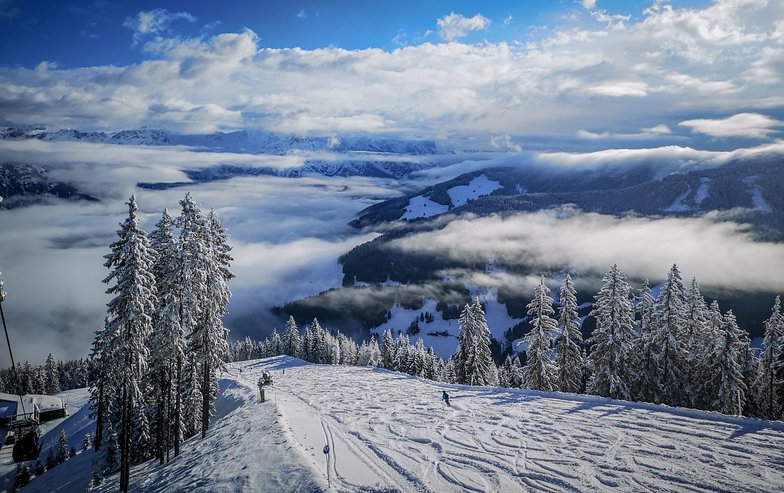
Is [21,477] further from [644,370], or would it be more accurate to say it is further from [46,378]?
[46,378]

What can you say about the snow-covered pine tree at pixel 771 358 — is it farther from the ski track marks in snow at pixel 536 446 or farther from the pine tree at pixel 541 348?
the ski track marks in snow at pixel 536 446

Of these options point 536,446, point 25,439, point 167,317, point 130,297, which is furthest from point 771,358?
point 25,439

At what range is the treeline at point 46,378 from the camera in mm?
101812

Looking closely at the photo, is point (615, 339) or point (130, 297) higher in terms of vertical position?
point (130, 297)

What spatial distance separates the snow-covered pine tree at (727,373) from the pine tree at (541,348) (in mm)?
13893

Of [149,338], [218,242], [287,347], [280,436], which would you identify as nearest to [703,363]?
[280,436]

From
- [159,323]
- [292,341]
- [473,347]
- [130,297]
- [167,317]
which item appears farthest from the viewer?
[292,341]

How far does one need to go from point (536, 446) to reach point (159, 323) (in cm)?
2386

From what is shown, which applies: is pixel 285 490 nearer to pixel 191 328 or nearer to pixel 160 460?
pixel 191 328

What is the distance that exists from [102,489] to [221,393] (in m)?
18.5

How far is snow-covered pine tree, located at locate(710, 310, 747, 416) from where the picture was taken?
38.7 meters

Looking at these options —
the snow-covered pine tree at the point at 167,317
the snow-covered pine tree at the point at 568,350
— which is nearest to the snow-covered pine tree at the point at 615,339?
the snow-covered pine tree at the point at 568,350

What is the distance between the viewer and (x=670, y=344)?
3931 centimetres

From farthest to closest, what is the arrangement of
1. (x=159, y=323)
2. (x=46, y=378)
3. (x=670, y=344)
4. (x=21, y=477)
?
(x=46, y=378) < (x=21, y=477) < (x=670, y=344) < (x=159, y=323)
